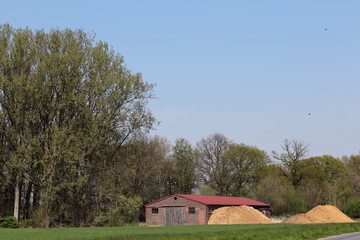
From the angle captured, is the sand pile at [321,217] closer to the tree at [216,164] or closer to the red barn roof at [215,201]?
the red barn roof at [215,201]

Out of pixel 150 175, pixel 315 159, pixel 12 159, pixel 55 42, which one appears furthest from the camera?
pixel 315 159

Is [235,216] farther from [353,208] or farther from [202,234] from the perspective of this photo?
[202,234]

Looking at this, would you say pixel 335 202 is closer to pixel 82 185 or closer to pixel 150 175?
pixel 150 175

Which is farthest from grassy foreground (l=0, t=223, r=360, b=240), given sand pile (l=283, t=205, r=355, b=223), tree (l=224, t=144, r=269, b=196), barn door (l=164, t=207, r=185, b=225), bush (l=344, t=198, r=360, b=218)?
tree (l=224, t=144, r=269, b=196)

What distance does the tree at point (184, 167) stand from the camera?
108 metres

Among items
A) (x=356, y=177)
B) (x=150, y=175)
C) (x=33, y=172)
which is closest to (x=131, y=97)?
(x=33, y=172)

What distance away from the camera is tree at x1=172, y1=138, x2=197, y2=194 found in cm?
10839

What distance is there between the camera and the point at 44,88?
195 feet

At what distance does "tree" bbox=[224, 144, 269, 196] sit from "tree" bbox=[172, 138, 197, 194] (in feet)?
26.5

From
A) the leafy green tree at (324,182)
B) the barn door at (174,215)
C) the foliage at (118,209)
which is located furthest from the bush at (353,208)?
the foliage at (118,209)

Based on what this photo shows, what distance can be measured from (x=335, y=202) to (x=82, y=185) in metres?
61.5

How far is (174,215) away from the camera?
7506 cm

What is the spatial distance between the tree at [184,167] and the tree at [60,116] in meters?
45.7

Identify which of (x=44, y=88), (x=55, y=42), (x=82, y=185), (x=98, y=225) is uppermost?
(x=55, y=42)
